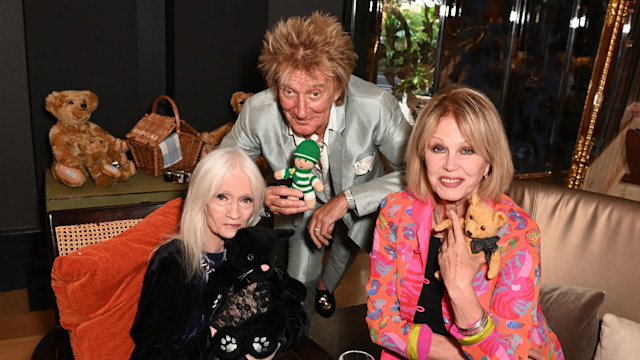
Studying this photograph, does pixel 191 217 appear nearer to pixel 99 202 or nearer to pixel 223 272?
pixel 223 272

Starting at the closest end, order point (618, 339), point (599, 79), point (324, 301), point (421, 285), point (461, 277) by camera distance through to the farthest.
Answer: point (461, 277)
point (421, 285)
point (618, 339)
point (324, 301)
point (599, 79)

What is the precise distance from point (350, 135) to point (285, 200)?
0.48 meters

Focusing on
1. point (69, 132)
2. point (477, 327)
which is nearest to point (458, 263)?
point (477, 327)

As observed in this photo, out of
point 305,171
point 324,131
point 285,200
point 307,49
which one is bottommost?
point 285,200

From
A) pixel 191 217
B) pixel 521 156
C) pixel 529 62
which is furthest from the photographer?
pixel 521 156

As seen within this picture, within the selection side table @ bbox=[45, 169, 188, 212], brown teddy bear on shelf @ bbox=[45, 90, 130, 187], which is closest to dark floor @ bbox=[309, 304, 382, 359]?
side table @ bbox=[45, 169, 188, 212]

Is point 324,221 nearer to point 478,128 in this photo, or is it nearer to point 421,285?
point 421,285

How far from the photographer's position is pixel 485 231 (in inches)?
55.8

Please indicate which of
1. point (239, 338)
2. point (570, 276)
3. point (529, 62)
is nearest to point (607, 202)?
point (570, 276)

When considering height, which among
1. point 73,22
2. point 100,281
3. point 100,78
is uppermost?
point 73,22

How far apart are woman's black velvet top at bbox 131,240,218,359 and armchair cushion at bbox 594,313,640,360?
1.37 m

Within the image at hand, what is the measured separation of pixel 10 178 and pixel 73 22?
1.09 metres

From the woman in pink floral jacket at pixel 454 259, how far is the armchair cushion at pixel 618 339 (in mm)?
246

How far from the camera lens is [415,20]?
189 inches
